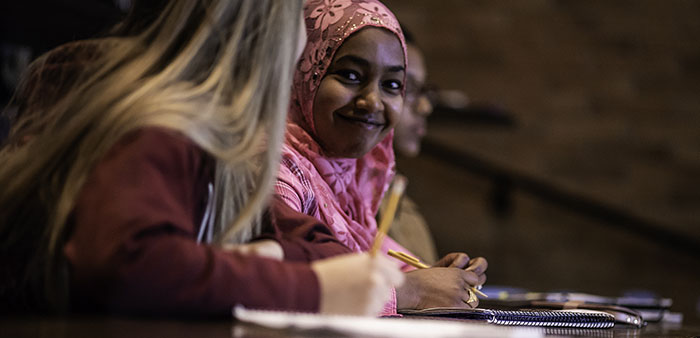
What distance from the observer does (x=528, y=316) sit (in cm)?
109

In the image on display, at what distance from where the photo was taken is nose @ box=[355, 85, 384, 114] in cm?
127

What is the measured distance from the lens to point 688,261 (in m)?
3.89

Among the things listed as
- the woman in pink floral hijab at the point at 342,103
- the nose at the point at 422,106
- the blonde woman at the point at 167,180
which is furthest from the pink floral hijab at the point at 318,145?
the nose at the point at 422,106

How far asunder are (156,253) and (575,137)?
3523mm

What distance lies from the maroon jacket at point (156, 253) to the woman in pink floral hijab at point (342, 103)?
47 centimetres

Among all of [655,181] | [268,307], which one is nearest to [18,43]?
[268,307]

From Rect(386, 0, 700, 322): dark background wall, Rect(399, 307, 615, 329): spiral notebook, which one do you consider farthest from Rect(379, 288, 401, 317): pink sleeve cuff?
Rect(386, 0, 700, 322): dark background wall

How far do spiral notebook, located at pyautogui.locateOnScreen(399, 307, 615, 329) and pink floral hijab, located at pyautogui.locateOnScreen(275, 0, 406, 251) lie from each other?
→ 238 mm

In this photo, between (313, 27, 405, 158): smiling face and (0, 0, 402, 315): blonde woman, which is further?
(313, 27, 405, 158): smiling face

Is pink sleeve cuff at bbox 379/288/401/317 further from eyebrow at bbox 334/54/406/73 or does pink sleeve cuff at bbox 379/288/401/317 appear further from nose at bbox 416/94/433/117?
nose at bbox 416/94/433/117

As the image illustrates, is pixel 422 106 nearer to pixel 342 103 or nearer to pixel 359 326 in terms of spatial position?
pixel 342 103

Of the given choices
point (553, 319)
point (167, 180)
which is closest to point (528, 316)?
point (553, 319)

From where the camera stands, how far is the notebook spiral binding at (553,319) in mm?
1052

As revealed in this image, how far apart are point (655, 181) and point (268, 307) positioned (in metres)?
3.61
